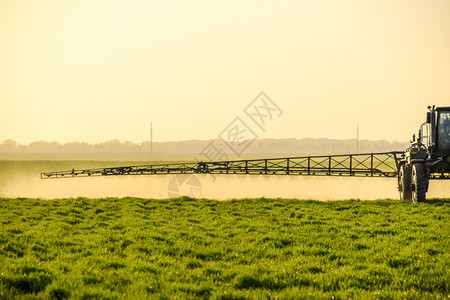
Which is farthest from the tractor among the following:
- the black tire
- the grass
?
the grass

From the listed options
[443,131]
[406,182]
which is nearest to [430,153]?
[443,131]

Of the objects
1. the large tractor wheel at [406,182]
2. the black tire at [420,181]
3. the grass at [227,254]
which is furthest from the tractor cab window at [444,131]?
the grass at [227,254]

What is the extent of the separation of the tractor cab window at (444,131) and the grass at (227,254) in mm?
5841

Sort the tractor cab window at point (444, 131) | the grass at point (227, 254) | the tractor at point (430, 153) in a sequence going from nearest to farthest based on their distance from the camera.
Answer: the grass at point (227, 254) → the tractor at point (430, 153) → the tractor cab window at point (444, 131)

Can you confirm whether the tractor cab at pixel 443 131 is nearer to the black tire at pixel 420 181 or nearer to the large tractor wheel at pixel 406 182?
the black tire at pixel 420 181

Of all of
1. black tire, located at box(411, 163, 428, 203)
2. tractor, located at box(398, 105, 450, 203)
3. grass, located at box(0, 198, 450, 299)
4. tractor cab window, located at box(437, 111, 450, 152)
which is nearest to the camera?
grass, located at box(0, 198, 450, 299)

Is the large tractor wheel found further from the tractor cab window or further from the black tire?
the tractor cab window

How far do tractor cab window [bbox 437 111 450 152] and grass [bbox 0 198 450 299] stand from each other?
19.2ft

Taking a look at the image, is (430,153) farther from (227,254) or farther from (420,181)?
(227,254)

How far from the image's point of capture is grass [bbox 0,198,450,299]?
7.29 m

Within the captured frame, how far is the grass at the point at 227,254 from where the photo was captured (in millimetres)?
7285

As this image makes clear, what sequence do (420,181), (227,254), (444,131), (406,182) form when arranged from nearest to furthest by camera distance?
1. (227,254)
2. (420,181)
3. (444,131)
4. (406,182)

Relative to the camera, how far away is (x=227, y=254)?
33.8 ft

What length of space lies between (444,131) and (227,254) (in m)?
18.6
